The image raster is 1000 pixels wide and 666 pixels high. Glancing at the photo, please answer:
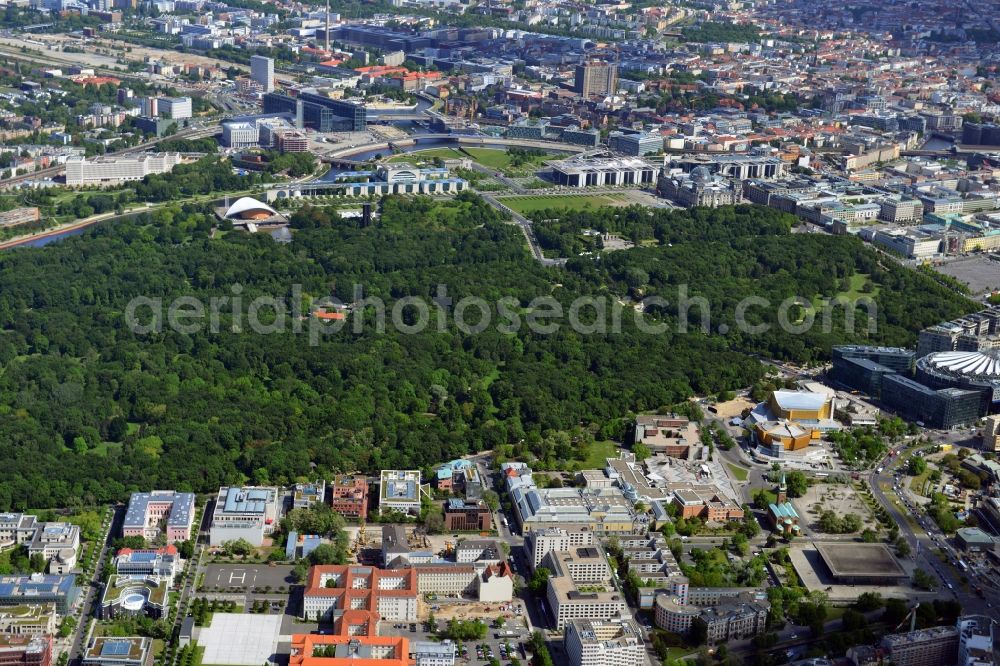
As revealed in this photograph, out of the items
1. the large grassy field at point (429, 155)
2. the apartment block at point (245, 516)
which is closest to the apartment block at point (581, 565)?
the apartment block at point (245, 516)

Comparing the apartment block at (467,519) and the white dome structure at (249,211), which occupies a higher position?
the white dome structure at (249,211)

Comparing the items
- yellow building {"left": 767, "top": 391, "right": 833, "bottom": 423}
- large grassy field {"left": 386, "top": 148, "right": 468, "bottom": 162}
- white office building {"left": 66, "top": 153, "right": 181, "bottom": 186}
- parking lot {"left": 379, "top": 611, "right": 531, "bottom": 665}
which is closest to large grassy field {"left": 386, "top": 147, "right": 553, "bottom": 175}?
large grassy field {"left": 386, "top": 148, "right": 468, "bottom": 162}

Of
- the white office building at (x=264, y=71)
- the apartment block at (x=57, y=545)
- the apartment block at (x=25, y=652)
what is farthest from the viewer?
the white office building at (x=264, y=71)

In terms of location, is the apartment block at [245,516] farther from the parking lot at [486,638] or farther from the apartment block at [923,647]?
the apartment block at [923,647]

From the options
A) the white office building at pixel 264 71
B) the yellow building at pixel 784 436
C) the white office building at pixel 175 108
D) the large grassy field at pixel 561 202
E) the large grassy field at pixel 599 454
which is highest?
the white office building at pixel 264 71

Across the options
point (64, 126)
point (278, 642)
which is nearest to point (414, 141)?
point (64, 126)

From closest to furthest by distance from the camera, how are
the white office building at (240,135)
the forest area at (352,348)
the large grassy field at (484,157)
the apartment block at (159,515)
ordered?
the apartment block at (159,515) → the forest area at (352,348) → the large grassy field at (484,157) → the white office building at (240,135)

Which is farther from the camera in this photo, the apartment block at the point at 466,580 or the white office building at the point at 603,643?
the apartment block at the point at 466,580
